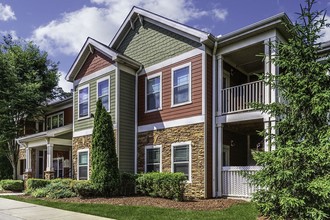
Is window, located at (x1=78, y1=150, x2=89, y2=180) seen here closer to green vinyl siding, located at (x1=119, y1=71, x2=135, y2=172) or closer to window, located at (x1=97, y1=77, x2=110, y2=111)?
green vinyl siding, located at (x1=119, y1=71, x2=135, y2=172)

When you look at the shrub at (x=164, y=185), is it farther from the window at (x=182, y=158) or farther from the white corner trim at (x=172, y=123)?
the white corner trim at (x=172, y=123)

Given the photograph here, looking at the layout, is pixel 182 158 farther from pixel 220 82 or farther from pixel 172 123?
pixel 220 82

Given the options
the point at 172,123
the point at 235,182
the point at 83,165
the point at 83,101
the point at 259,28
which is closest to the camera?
the point at 259,28

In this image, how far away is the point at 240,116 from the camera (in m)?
13.3

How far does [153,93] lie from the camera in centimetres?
1592

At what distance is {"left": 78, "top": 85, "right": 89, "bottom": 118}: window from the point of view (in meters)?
17.9

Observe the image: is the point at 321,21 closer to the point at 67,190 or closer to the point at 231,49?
the point at 231,49

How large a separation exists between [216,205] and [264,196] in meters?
3.64

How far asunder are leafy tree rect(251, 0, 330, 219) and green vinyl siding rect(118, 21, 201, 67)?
6.39 m

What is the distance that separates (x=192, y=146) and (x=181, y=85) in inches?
108

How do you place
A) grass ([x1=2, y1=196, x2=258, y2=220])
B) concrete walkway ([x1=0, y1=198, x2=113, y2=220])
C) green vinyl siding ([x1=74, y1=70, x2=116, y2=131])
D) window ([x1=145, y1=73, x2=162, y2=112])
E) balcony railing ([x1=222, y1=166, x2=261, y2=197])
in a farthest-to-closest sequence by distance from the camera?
1. green vinyl siding ([x1=74, y1=70, x2=116, y2=131])
2. window ([x1=145, y1=73, x2=162, y2=112])
3. balcony railing ([x1=222, y1=166, x2=261, y2=197])
4. concrete walkway ([x1=0, y1=198, x2=113, y2=220])
5. grass ([x1=2, y1=196, x2=258, y2=220])

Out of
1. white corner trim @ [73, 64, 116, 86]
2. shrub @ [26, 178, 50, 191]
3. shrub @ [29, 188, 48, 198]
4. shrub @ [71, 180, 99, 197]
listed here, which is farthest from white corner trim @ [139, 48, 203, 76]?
shrub @ [26, 178, 50, 191]

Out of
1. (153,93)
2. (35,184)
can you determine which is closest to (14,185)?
(35,184)

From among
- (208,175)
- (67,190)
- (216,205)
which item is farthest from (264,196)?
(67,190)
